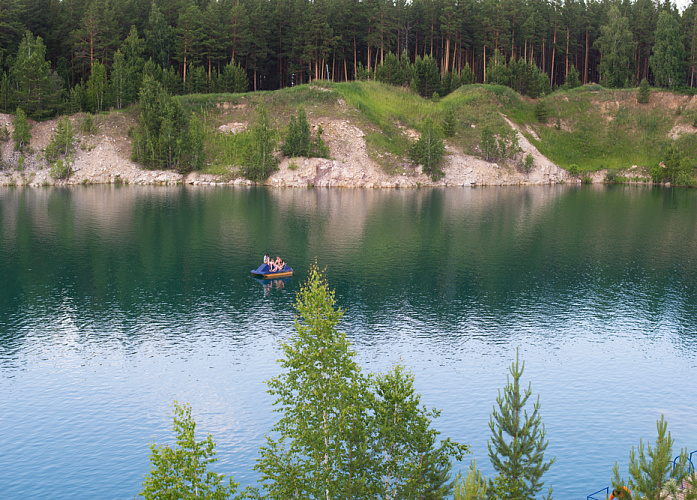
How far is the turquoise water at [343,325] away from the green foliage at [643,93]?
9299cm

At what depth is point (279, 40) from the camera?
18062 centimetres

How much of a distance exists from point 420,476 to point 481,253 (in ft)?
183

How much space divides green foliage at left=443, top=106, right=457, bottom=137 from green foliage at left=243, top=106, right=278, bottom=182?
45.4 m

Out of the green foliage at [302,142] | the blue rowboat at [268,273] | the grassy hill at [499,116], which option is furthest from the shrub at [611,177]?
the blue rowboat at [268,273]

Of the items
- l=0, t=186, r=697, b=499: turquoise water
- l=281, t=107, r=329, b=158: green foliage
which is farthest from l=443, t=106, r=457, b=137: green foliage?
l=0, t=186, r=697, b=499: turquoise water

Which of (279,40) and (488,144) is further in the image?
(279,40)

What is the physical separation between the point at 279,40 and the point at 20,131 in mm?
74503

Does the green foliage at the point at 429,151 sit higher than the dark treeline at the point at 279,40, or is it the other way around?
the dark treeline at the point at 279,40

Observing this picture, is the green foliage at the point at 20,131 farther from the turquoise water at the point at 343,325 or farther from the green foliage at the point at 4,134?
the turquoise water at the point at 343,325

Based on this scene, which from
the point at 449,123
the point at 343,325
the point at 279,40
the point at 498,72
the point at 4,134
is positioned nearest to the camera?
the point at 343,325

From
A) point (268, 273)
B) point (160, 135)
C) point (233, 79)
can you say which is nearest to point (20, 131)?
point (160, 135)

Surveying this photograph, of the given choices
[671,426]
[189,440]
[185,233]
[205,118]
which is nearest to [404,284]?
[671,426]

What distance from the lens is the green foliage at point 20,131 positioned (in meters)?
143

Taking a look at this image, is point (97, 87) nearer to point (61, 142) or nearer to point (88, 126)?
point (88, 126)
